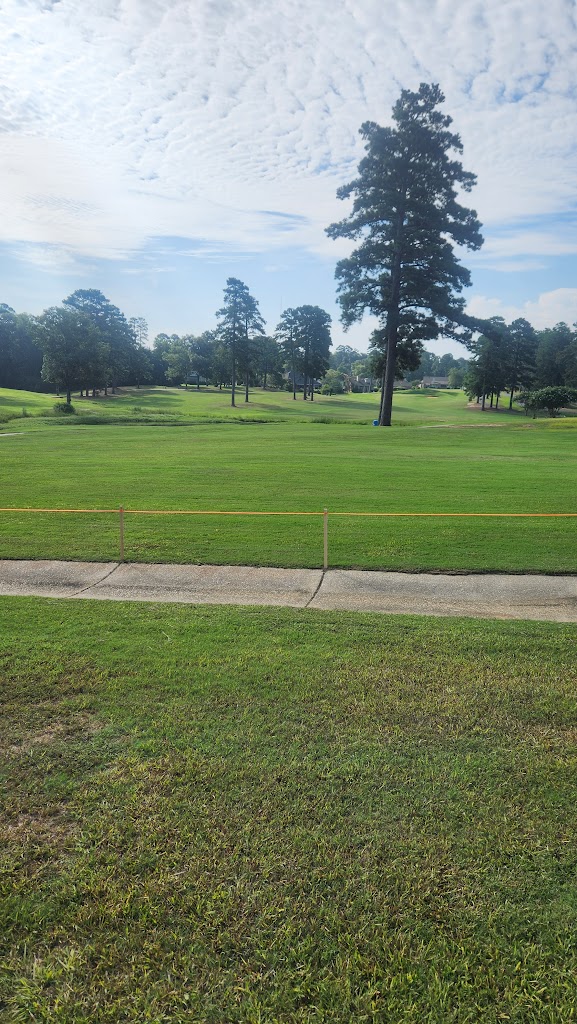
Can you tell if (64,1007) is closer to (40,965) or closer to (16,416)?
(40,965)

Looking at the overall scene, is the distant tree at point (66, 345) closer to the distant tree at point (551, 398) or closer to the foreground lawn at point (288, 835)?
the distant tree at point (551, 398)

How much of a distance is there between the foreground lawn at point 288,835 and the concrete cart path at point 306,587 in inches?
66.1

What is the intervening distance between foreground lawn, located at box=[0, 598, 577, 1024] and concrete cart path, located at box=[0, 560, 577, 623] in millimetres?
1678

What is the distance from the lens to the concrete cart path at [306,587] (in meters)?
8.30

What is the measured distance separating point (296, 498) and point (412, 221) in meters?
33.7

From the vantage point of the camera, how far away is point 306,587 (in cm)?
911

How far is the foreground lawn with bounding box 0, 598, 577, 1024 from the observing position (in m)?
2.99

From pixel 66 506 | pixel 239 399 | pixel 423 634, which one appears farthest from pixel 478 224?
pixel 239 399

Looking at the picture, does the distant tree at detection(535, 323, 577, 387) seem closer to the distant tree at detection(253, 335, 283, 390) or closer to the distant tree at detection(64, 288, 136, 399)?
the distant tree at detection(253, 335, 283, 390)

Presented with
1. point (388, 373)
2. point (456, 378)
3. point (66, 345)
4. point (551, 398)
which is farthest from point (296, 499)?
point (456, 378)

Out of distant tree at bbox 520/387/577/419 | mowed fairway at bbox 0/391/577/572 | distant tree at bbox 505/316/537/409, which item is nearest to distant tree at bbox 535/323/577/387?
distant tree at bbox 505/316/537/409

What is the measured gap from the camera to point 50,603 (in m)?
8.26

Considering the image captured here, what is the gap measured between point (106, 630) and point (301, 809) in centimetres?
389

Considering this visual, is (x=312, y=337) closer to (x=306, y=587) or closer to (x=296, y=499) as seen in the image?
(x=296, y=499)
